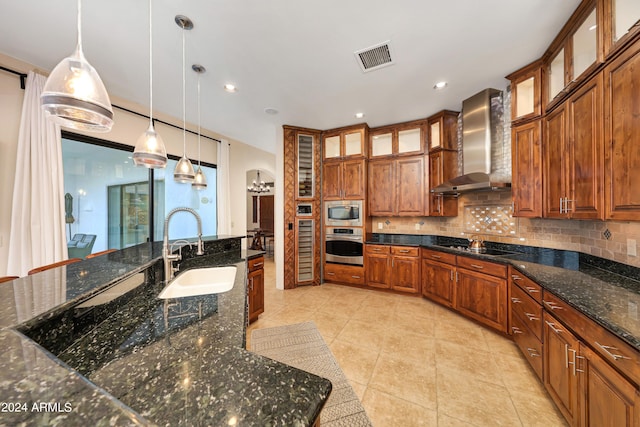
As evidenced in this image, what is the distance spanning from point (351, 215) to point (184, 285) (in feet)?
9.04

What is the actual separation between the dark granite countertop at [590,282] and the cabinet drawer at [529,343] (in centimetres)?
48

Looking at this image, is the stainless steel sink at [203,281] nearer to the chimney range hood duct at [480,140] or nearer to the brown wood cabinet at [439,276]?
the brown wood cabinet at [439,276]

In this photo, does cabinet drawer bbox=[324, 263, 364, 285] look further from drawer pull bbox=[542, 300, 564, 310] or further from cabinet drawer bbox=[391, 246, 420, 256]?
drawer pull bbox=[542, 300, 564, 310]

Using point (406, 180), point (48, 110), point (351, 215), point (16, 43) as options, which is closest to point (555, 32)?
point (406, 180)

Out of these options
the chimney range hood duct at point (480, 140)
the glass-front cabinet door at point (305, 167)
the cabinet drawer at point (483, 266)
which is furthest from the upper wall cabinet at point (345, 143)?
the cabinet drawer at point (483, 266)

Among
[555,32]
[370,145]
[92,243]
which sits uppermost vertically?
[555,32]

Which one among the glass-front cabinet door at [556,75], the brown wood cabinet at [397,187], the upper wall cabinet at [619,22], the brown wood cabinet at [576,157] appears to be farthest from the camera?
the brown wood cabinet at [397,187]

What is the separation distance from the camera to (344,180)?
4074 mm

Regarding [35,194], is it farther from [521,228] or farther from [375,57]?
[521,228]

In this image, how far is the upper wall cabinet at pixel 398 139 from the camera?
374cm

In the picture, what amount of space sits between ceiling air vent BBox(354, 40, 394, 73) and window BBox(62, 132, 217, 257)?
3.50 metres

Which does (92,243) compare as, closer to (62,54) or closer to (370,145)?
(62,54)

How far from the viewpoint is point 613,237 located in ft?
6.06

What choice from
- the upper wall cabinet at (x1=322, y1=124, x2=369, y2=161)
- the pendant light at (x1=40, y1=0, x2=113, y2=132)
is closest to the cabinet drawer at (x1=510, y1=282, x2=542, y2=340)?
the upper wall cabinet at (x1=322, y1=124, x2=369, y2=161)
